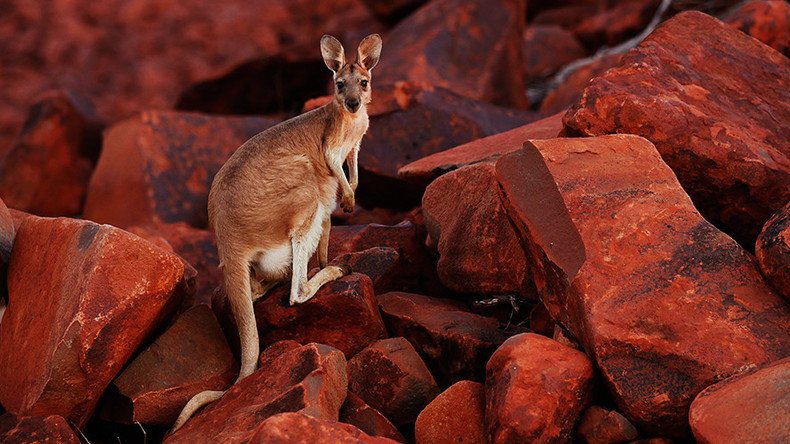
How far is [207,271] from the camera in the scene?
24.3 feet

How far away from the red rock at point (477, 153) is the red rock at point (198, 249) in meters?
1.52

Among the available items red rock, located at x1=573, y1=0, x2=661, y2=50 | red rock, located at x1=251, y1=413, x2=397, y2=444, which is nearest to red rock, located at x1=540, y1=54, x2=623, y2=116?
red rock, located at x1=573, y1=0, x2=661, y2=50

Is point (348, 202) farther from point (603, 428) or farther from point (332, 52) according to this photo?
point (603, 428)

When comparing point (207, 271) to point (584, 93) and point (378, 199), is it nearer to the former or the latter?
point (378, 199)

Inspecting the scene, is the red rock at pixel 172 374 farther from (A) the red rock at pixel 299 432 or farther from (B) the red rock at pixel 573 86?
(B) the red rock at pixel 573 86

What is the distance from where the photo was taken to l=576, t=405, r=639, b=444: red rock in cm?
410

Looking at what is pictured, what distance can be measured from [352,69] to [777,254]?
248 cm

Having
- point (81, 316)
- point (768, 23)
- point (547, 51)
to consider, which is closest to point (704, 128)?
point (81, 316)

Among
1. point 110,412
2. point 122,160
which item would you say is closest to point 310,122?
point 110,412

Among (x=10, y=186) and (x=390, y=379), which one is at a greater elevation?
(x=390, y=379)

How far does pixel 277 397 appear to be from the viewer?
4.39 metres

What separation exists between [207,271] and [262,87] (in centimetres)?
450

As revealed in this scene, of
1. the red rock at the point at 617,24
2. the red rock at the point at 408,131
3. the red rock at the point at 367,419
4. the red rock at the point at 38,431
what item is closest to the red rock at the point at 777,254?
the red rock at the point at 367,419

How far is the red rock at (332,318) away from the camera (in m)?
5.09
